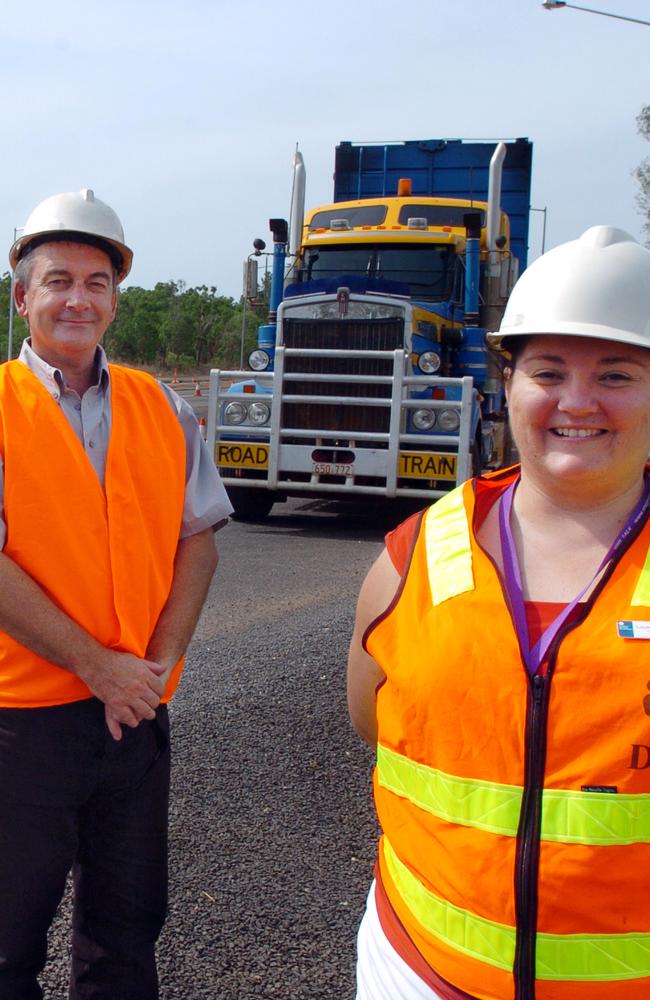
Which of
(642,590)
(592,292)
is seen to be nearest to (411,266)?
(592,292)

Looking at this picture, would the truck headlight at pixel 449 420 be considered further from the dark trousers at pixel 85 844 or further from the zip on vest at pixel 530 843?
the zip on vest at pixel 530 843

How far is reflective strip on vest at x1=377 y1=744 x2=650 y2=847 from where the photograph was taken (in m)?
1.47

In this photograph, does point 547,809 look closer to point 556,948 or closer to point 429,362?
point 556,948

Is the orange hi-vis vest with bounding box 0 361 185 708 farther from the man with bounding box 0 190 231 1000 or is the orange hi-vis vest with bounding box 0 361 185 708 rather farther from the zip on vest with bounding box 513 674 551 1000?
the zip on vest with bounding box 513 674 551 1000

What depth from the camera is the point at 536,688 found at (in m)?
1.51

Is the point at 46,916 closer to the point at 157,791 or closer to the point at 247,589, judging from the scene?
the point at 157,791

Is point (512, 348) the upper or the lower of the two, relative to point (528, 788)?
upper

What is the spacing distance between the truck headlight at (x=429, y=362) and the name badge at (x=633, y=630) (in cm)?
910

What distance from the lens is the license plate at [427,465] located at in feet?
32.6

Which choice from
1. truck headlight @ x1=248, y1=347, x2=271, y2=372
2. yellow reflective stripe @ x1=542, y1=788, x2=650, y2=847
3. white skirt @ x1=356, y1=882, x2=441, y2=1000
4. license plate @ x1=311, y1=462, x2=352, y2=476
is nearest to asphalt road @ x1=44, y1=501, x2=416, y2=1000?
white skirt @ x1=356, y1=882, x2=441, y2=1000

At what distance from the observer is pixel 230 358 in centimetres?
4744

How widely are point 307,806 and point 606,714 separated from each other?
2.61 meters

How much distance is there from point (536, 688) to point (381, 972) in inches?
21.0

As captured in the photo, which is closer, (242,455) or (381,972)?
(381,972)
